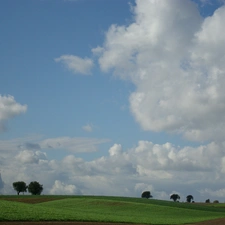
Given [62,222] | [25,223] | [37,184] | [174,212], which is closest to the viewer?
[25,223]

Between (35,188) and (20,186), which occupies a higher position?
(20,186)

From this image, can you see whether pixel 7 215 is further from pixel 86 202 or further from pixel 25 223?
pixel 86 202

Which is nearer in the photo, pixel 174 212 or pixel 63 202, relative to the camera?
pixel 174 212

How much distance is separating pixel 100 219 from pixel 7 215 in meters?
13.0

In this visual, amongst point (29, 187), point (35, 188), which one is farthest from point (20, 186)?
point (35, 188)

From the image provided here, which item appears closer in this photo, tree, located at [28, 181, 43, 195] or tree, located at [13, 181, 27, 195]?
tree, located at [28, 181, 43, 195]

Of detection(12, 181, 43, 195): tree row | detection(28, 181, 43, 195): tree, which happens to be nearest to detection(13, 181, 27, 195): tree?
detection(12, 181, 43, 195): tree row

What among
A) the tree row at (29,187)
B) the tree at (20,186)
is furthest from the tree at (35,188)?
the tree at (20,186)

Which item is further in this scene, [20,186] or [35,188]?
[20,186]

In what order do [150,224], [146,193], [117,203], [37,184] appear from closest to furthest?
[150,224] → [117,203] → [37,184] → [146,193]

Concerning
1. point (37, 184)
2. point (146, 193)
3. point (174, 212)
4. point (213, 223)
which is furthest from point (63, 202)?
point (146, 193)

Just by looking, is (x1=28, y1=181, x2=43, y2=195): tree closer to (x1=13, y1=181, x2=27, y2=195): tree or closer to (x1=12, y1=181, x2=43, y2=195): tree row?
(x1=12, y1=181, x2=43, y2=195): tree row

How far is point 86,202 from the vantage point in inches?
3595

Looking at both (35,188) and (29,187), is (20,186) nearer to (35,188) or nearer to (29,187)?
(29,187)
